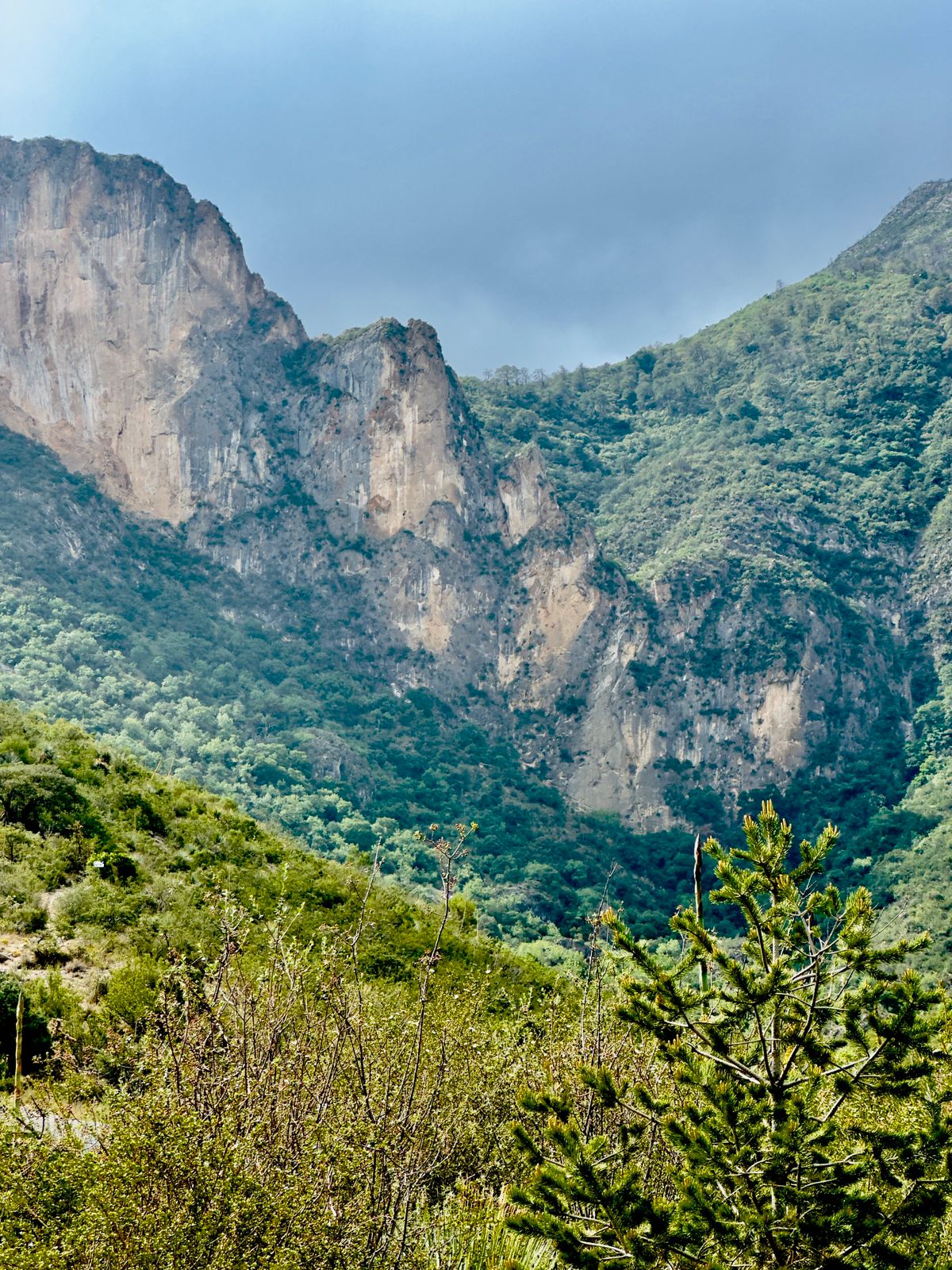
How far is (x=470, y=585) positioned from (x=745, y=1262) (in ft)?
368

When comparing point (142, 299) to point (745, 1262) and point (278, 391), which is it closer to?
point (278, 391)

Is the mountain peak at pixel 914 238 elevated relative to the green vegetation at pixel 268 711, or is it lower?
elevated

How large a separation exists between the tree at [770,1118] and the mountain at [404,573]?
7979 cm

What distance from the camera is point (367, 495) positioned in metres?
119

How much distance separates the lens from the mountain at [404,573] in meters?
94.9

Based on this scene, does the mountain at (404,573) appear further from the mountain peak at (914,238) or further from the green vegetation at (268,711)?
the mountain peak at (914,238)

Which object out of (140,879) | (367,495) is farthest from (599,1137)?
(367,495)

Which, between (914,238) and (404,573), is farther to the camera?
(914,238)

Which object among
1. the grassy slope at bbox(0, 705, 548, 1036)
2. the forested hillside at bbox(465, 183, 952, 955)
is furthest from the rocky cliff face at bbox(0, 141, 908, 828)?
the grassy slope at bbox(0, 705, 548, 1036)

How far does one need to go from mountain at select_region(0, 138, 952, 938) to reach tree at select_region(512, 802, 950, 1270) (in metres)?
79.8

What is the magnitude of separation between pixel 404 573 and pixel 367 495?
11213 millimetres

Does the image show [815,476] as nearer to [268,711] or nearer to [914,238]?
[914,238]

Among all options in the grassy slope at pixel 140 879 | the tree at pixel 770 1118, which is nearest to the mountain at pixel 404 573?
the grassy slope at pixel 140 879

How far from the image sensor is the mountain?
94938 mm
